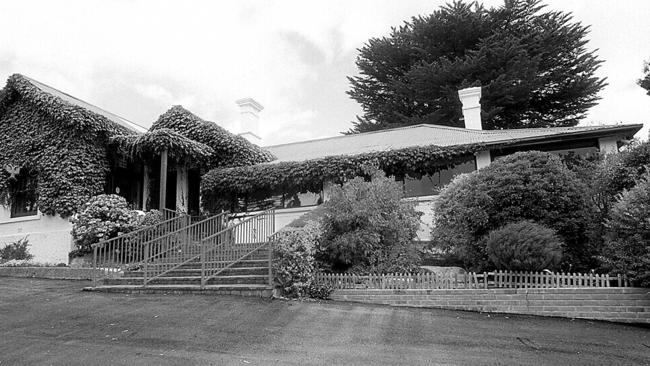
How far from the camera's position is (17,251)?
14.0m

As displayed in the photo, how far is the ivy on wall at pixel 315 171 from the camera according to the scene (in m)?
13.0

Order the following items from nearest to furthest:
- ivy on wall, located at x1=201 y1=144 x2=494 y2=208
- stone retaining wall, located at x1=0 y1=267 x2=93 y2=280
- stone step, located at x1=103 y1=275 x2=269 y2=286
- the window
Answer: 1. stone step, located at x1=103 y1=275 x2=269 y2=286
2. stone retaining wall, located at x1=0 y1=267 x2=93 y2=280
3. ivy on wall, located at x1=201 y1=144 x2=494 y2=208
4. the window

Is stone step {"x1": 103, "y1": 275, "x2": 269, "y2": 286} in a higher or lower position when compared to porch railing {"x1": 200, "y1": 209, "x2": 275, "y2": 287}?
lower

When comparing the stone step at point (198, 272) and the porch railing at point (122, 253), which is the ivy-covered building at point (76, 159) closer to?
the porch railing at point (122, 253)

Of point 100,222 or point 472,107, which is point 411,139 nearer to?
point 472,107

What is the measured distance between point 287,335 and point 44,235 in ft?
37.2

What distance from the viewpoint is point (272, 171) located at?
14.3 m

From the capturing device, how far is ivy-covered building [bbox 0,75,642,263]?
42.7 feet

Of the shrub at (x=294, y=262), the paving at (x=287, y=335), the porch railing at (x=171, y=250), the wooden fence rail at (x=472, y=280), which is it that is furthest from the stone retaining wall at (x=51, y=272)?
the wooden fence rail at (x=472, y=280)

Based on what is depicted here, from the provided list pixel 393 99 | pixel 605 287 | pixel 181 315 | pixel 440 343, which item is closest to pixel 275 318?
pixel 181 315

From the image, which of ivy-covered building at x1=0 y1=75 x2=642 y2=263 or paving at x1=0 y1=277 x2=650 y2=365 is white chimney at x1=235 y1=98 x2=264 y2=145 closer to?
ivy-covered building at x1=0 y1=75 x2=642 y2=263

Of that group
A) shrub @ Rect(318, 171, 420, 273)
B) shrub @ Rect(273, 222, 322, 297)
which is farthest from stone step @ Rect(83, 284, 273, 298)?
shrub @ Rect(318, 171, 420, 273)

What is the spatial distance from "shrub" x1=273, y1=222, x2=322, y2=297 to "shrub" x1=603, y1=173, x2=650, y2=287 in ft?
17.1

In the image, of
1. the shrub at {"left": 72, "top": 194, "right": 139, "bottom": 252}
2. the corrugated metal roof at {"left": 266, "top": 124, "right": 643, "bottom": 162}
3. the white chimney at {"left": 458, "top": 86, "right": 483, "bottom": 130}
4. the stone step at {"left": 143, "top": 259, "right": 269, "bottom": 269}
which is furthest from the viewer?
the white chimney at {"left": 458, "top": 86, "right": 483, "bottom": 130}
